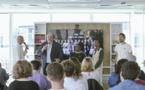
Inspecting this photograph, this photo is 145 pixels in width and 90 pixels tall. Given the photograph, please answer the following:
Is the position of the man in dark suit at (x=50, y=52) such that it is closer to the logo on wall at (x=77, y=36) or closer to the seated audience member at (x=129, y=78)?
the logo on wall at (x=77, y=36)

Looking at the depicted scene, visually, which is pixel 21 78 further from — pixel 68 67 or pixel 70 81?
pixel 70 81

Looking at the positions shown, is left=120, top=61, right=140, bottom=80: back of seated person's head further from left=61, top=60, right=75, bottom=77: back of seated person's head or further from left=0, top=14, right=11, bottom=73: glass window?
left=0, top=14, right=11, bottom=73: glass window

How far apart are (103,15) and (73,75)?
30.6 feet

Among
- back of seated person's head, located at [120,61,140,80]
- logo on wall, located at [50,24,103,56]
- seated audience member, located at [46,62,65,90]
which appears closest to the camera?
back of seated person's head, located at [120,61,140,80]

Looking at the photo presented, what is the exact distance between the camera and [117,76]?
4.41m

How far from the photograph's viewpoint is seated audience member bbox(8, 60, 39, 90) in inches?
125

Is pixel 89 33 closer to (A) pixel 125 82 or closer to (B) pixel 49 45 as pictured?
(B) pixel 49 45

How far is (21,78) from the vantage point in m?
3.23

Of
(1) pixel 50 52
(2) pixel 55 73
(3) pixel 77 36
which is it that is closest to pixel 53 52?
(1) pixel 50 52

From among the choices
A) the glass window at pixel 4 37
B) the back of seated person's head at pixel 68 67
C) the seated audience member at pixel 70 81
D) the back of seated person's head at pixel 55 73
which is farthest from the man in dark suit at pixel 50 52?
the glass window at pixel 4 37

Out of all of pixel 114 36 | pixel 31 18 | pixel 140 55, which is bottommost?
pixel 140 55

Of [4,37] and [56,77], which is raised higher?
[4,37]

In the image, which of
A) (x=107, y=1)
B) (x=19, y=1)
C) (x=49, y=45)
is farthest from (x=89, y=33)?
(x=49, y=45)

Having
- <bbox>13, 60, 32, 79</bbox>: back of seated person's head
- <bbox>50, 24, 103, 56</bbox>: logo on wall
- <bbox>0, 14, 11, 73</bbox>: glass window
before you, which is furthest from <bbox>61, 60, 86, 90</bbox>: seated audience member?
<bbox>0, 14, 11, 73</bbox>: glass window
